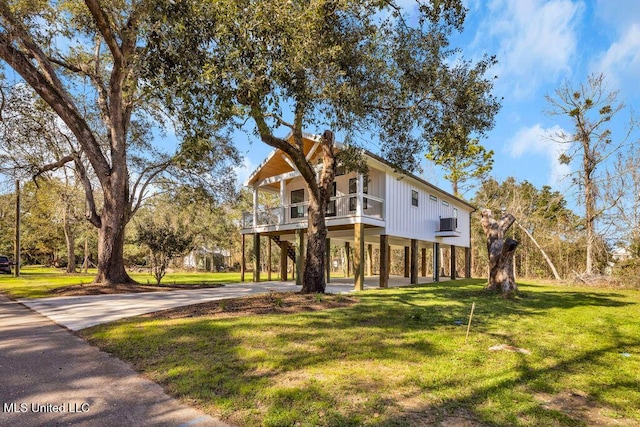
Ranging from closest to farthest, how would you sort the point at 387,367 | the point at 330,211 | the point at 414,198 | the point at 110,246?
the point at 387,367 → the point at 110,246 → the point at 330,211 → the point at 414,198

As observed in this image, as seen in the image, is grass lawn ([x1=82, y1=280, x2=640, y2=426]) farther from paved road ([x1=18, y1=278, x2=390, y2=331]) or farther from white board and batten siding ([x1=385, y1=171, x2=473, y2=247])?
white board and batten siding ([x1=385, y1=171, x2=473, y2=247])

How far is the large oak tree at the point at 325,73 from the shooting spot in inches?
244

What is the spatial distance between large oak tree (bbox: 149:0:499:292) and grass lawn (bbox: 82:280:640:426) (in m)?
3.90

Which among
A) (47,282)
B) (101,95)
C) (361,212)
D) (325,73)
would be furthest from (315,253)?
(47,282)

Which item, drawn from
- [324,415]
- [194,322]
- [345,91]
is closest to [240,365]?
[324,415]

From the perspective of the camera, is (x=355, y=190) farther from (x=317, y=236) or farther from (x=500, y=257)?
(x=500, y=257)

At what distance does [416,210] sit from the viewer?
730 inches

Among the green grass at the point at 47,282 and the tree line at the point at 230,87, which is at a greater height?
the tree line at the point at 230,87

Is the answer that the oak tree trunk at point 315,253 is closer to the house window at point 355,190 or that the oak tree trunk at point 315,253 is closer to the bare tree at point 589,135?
the house window at point 355,190

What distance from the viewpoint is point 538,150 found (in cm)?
2206

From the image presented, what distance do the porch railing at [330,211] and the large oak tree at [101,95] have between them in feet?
10.2

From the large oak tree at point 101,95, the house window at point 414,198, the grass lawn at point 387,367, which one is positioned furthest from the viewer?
the house window at point 414,198

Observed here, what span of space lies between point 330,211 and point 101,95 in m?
11.0

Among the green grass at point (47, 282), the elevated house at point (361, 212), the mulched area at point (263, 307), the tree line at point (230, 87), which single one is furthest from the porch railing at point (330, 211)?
the mulched area at point (263, 307)
